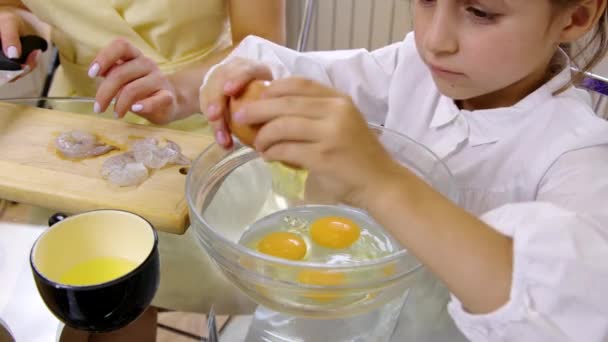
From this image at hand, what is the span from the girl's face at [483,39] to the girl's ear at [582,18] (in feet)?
0.03

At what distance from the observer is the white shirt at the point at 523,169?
564 millimetres

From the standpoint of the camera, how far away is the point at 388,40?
2.14m

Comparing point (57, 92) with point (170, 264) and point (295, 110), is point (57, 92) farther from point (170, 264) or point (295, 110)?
point (295, 110)

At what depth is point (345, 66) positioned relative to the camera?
103cm

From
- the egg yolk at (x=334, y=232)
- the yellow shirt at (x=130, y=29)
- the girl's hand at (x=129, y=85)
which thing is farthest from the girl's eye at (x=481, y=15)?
the yellow shirt at (x=130, y=29)

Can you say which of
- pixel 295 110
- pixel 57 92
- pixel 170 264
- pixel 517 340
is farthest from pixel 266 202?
pixel 57 92

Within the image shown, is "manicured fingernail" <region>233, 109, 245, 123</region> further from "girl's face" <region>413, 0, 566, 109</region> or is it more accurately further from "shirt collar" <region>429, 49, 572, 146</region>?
"shirt collar" <region>429, 49, 572, 146</region>

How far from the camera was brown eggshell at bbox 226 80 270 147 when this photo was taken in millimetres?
652

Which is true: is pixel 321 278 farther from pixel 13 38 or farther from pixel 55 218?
pixel 13 38

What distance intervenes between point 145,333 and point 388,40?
63.5 inches

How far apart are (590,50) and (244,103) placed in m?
A: 0.55

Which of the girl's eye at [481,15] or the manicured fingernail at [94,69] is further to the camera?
the manicured fingernail at [94,69]

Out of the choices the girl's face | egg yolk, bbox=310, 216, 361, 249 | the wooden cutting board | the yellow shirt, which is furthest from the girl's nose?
the yellow shirt

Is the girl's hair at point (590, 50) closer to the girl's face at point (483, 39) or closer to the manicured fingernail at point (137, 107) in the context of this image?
the girl's face at point (483, 39)
